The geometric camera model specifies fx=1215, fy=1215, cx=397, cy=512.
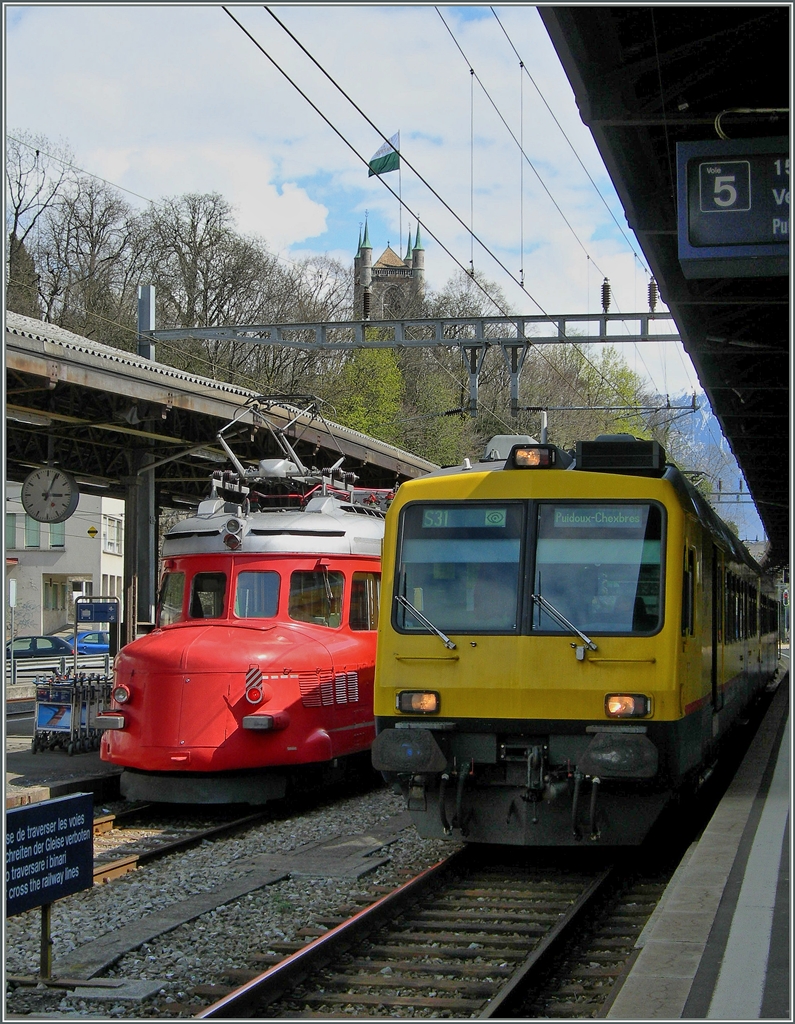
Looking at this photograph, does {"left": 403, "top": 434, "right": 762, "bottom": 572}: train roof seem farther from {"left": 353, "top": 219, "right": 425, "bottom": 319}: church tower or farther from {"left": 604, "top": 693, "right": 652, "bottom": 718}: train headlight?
{"left": 353, "top": 219, "right": 425, "bottom": 319}: church tower

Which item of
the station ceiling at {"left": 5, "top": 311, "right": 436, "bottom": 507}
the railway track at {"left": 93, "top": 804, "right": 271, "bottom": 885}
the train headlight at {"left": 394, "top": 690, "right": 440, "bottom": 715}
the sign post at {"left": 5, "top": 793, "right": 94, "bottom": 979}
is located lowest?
the railway track at {"left": 93, "top": 804, "right": 271, "bottom": 885}

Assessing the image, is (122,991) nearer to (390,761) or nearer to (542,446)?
(390,761)

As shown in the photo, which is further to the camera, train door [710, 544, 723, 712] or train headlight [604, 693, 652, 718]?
train door [710, 544, 723, 712]

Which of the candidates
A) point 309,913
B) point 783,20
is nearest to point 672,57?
point 783,20

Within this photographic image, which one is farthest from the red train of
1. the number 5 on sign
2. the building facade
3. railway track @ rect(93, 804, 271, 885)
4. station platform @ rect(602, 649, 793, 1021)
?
the building facade

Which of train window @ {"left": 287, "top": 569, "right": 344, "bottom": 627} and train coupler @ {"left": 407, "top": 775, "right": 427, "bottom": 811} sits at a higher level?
train window @ {"left": 287, "top": 569, "right": 344, "bottom": 627}

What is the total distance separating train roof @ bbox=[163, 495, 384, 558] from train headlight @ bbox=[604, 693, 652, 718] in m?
4.68

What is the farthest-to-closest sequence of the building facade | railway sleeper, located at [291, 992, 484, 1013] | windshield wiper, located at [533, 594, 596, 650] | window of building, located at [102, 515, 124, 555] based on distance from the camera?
window of building, located at [102, 515, 124, 555]
the building facade
windshield wiper, located at [533, 594, 596, 650]
railway sleeper, located at [291, 992, 484, 1013]

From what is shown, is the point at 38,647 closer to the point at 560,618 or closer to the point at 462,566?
the point at 462,566

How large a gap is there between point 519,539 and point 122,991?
4150 millimetres

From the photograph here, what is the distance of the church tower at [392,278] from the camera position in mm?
75812

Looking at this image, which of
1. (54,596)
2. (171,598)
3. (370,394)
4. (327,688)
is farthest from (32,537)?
(327,688)

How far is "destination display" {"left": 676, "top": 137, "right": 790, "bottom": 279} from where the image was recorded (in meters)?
6.89

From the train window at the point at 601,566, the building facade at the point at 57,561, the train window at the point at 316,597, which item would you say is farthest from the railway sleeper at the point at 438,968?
the building facade at the point at 57,561
